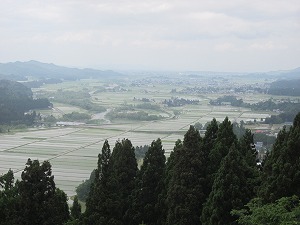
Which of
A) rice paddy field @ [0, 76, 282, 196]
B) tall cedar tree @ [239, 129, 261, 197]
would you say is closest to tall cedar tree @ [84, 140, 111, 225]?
tall cedar tree @ [239, 129, 261, 197]

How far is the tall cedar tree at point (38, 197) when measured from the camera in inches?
524

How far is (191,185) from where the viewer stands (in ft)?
42.2

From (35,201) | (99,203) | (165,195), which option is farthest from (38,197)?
(165,195)

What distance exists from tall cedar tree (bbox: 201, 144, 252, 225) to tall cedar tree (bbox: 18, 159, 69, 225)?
4727mm

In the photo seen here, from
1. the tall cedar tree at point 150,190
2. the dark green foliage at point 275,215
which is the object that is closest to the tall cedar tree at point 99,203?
the tall cedar tree at point 150,190

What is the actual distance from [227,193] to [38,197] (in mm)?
5734

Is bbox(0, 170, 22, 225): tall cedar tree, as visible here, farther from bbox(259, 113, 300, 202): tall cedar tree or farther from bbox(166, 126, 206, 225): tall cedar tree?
bbox(259, 113, 300, 202): tall cedar tree

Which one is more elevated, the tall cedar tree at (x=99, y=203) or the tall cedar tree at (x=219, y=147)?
the tall cedar tree at (x=219, y=147)

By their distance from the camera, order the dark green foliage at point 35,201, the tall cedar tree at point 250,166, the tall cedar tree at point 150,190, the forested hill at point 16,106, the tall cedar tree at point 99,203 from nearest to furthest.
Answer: the tall cedar tree at point 250,166 → the dark green foliage at point 35,201 → the tall cedar tree at point 99,203 → the tall cedar tree at point 150,190 → the forested hill at point 16,106

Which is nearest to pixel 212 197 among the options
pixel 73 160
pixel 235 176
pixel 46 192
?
pixel 235 176

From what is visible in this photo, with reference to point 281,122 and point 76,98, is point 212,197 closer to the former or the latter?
point 281,122

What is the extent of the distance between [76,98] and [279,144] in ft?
279

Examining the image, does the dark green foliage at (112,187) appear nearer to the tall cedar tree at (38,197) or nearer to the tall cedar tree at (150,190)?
the tall cedar tree at (150,190)

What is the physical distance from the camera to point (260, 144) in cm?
4066
